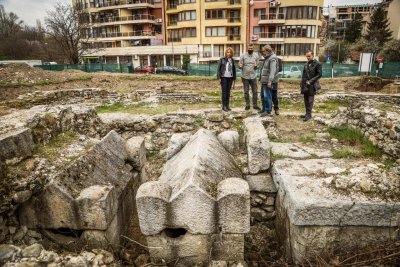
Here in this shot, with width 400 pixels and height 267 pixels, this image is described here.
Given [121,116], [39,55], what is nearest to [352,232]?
[121,116]

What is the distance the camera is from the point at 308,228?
9.80 feet

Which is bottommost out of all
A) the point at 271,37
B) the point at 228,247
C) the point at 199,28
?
the point at 228,247

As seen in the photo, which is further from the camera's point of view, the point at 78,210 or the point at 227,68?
the point at 227,68

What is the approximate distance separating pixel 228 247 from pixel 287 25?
36.5m

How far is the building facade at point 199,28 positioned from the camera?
114ft

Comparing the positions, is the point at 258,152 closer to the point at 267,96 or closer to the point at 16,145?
the point at 16,145

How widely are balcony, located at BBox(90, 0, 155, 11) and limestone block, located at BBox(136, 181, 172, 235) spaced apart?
135 feet

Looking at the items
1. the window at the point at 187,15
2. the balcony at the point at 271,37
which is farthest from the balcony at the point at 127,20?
the balcony at the point at 271,37

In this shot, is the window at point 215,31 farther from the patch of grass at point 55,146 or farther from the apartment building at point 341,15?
the apartment building at point 341,15

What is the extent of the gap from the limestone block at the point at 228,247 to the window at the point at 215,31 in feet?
118

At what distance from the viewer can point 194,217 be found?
2.58 m

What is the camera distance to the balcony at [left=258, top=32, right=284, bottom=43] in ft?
115

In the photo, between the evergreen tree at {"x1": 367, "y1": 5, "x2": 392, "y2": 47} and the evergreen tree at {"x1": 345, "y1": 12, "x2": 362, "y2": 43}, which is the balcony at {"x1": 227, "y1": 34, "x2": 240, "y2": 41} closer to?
the evergreen tree at {"x1": 367, "y1": 5, "x2": 392, "y2": 47}

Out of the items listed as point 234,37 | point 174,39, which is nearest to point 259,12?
point 234,37
